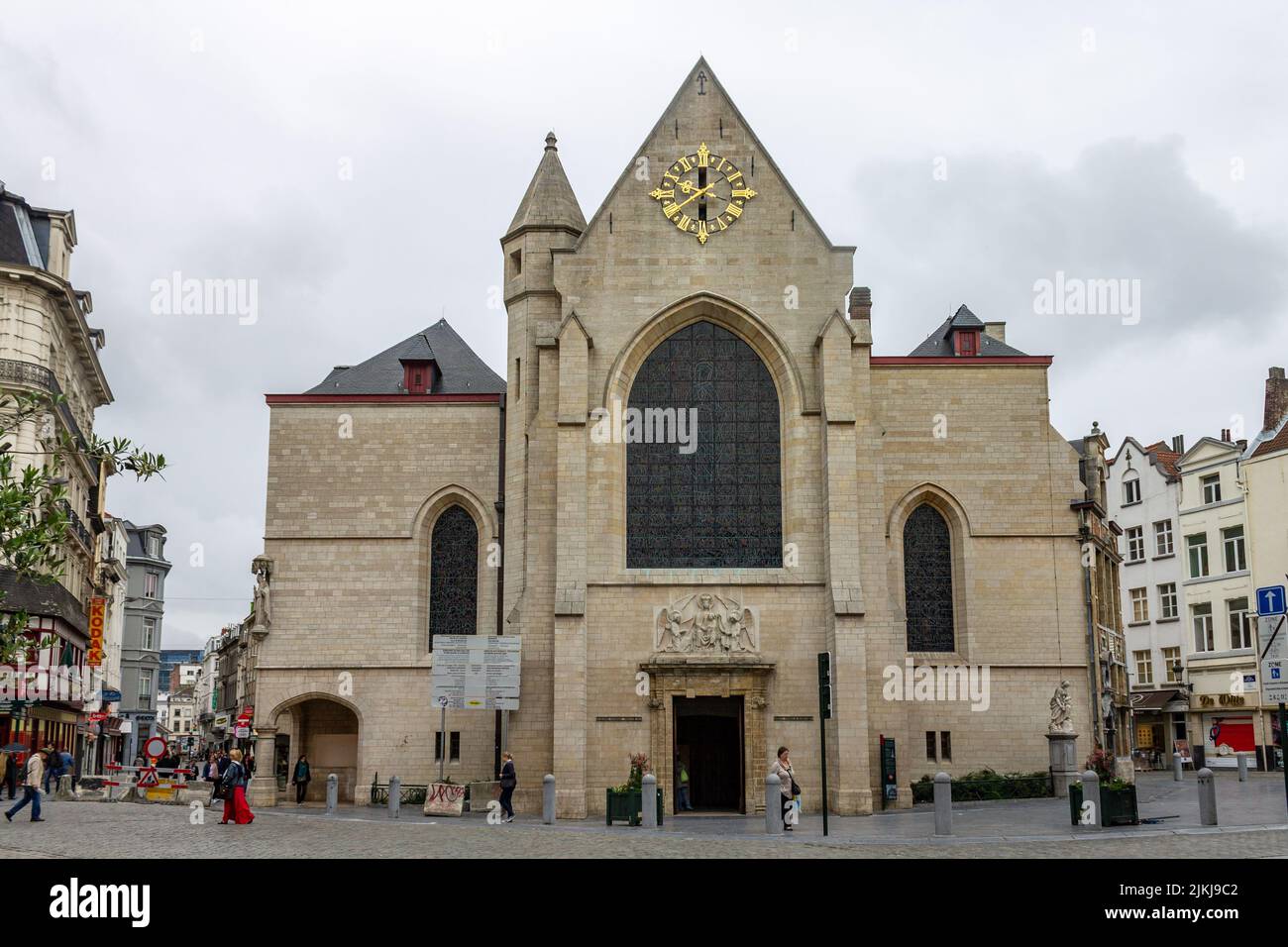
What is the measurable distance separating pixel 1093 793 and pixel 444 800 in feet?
43.5

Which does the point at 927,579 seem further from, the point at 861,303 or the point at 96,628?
the point at 96,628

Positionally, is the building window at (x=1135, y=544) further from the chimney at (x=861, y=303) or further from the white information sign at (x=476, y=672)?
the white information sign at (x=476, y=672)

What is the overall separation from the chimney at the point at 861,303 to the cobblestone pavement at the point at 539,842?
20.4 m

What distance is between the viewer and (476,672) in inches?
1133

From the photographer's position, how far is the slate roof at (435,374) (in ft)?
126

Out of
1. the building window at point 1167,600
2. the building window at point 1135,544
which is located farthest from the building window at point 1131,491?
the building window at point 1167,600

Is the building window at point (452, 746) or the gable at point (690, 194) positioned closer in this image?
the gable at point (690, 194)

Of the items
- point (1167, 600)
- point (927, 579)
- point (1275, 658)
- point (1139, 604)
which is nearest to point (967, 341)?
point (927, 579)

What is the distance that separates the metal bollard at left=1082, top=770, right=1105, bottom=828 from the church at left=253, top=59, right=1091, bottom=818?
7.21 meters

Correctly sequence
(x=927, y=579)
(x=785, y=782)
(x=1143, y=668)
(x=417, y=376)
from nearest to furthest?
(x=785, y=782) < (x=927, y=579) < (x=417, y=376) < (x=1143, y=668)

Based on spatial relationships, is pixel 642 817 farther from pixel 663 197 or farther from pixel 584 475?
pixel 663 197

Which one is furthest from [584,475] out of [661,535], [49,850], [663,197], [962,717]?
[49,850]

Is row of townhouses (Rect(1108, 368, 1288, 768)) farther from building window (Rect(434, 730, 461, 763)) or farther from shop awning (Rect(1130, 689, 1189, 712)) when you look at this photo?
building window (Rect(434, 730, 461, 763))

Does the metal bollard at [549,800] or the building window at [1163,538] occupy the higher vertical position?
the building window at [1163,538]
